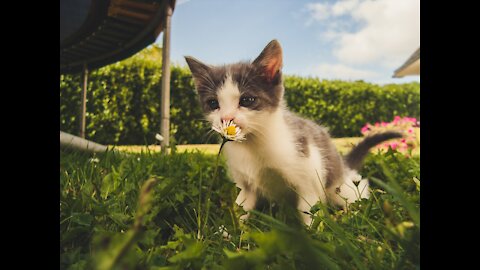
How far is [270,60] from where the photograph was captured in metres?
1.67

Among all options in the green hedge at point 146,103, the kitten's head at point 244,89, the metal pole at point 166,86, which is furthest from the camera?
the green hedge at point 146,103

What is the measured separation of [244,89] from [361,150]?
3.42 feet

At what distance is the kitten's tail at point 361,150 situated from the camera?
2.17 m

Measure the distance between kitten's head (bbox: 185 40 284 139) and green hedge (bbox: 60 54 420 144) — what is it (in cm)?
177

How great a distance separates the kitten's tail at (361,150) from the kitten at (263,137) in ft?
1.63

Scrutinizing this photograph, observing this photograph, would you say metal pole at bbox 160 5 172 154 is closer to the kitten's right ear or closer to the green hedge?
the green hedge

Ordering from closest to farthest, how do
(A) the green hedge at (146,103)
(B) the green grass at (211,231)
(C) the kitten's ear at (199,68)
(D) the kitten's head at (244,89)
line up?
(B) the green grass at (211,231) → (D) the kitten's head at (244,89) → (C) the kitten's ear at (199,68) → (A) the green hedge at (146,103)

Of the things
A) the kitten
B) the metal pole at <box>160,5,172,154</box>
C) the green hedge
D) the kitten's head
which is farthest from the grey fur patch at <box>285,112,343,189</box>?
the metal pole at <box>160,5,172,154</box>

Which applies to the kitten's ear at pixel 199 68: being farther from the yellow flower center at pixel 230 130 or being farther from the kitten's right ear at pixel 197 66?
the yellow flower center at pixel 230 130

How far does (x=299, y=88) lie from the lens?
28.6 ft

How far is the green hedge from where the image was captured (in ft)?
17.8

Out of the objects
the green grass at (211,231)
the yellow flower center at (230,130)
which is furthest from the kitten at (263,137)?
the yellow flower center at (230,130)

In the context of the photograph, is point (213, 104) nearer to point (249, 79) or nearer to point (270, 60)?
point (249, 79)
